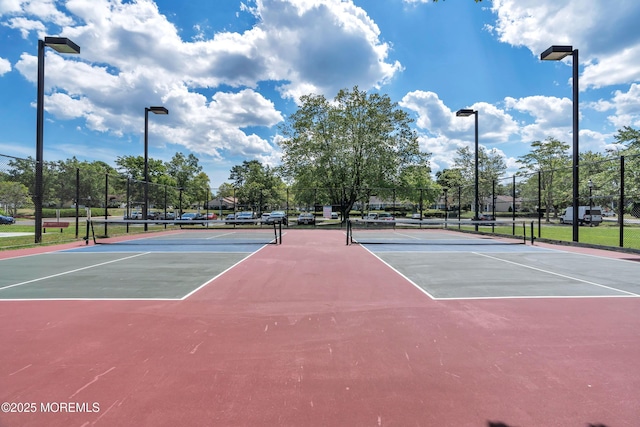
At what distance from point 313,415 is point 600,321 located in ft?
15.1

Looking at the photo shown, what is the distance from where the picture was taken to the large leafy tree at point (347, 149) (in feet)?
100

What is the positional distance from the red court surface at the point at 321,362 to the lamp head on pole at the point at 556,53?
44.2 ft

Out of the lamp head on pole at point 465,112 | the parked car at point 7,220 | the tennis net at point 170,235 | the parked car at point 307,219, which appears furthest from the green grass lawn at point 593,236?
the parked car at point 7,220

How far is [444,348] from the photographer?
12.5 ft

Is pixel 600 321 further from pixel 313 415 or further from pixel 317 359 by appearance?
pixel 313 415

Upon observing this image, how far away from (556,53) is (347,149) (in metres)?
18.0

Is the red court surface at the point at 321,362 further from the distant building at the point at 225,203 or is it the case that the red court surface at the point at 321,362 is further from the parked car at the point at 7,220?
the parked car at the point at 7,220

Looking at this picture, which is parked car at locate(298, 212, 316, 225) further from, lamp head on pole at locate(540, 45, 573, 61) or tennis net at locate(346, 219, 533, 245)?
lamp head on pole at locate(540, 45, 573, 61)

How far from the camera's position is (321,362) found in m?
3.47

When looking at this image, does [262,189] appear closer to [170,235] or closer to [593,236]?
[170,235]

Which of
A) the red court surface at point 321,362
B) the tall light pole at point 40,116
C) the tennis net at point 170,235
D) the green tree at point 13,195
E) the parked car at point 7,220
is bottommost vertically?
the red court surface at point 321,362

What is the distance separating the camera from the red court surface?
2.65 meters

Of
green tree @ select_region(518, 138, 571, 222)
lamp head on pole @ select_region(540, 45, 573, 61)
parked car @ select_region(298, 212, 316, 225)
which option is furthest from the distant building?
green tree @ select_region(518, 138, 571, 222)

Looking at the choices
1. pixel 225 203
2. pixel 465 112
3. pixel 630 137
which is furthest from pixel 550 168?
pixel 225 203
